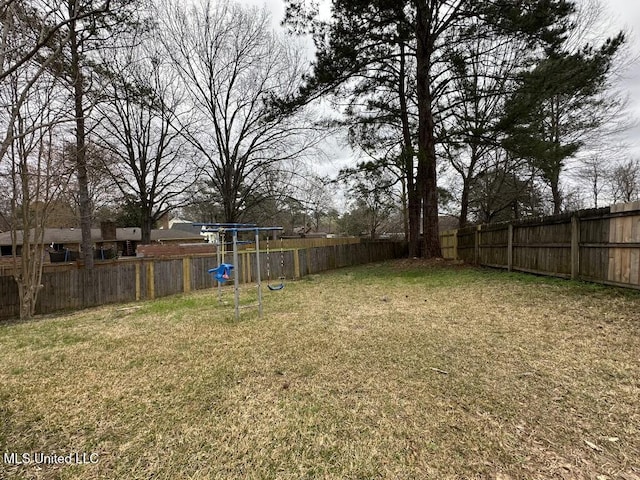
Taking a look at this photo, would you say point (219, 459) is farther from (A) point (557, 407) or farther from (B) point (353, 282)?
(B) point (353, 282)

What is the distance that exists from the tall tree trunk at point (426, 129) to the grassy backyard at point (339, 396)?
577 centimetres

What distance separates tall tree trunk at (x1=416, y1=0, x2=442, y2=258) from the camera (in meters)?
9.10

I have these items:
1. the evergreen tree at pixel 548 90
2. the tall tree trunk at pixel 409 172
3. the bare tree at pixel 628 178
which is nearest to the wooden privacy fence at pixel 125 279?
the tall tree trunk at pixel 409 172

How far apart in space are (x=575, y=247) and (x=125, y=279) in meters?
10.2

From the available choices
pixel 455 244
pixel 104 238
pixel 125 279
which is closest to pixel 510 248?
pixel 455 244

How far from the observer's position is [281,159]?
14.9 m

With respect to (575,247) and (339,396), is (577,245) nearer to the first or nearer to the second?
(575,247)

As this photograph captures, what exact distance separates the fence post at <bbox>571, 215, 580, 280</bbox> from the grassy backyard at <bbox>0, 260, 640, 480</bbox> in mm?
1277

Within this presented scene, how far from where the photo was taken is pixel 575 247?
570 cm

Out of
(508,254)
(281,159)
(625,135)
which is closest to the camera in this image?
(508,254)

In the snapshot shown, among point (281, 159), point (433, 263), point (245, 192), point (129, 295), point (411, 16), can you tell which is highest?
point (411, 16)

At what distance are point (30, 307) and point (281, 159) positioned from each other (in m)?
10.7

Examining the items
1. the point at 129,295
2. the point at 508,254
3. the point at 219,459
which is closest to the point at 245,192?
the point at 129,295

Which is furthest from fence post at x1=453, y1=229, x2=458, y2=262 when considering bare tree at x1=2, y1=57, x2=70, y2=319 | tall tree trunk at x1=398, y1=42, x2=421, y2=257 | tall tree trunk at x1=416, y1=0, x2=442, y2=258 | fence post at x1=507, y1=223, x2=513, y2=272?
bare tree at x1=2, y1=57, x2=70, y2=319
